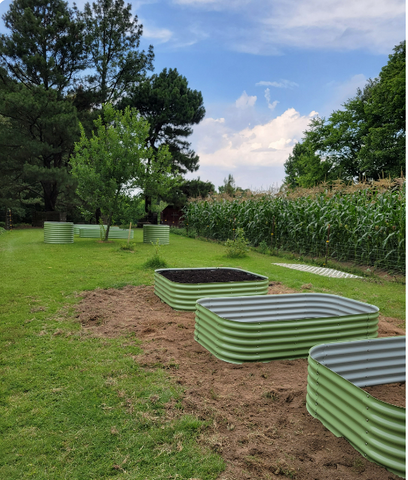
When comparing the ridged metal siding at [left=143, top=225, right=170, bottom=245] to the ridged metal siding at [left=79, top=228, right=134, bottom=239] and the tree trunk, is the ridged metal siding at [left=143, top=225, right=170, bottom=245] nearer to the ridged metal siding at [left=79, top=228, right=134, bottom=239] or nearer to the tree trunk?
the ridged metal siding at [left=79, top=228, right=134, bottom=239]

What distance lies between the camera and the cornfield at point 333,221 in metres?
9.15

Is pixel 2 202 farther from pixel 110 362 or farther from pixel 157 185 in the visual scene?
pixel 110 362

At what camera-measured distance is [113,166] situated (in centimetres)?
1424

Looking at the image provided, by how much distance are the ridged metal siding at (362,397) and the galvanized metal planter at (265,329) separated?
80cm

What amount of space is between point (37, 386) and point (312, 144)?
33.8 meters

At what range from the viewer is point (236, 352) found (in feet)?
12.1

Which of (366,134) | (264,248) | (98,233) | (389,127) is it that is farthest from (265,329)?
(366,134)

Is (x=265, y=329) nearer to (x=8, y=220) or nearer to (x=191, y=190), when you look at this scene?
(x=8, y=220)

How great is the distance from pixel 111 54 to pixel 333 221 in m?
25.1

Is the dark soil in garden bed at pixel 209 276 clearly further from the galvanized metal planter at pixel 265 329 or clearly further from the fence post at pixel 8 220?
the fence post at pixel 8 220

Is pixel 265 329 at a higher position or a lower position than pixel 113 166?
lower

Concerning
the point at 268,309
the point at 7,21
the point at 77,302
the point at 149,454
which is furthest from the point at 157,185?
the point at 7,21

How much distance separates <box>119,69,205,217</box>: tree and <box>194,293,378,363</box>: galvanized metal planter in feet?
77.5

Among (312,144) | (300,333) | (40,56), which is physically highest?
(40,56)
